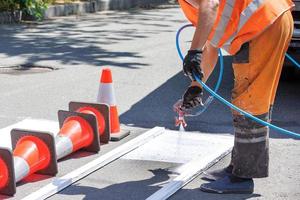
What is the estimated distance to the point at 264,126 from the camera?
475 centimetres

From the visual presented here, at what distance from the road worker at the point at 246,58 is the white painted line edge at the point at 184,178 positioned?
0.17 meters

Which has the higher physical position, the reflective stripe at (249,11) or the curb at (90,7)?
the reflective stripe at (249,11)

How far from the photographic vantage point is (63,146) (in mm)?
5371

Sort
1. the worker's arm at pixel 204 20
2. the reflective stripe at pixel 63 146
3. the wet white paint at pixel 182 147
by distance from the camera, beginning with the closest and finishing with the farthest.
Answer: the worker's arm at pixel 204 20
the reflective stripe at pixel 63 146
the wet white paint at pixel 182 147

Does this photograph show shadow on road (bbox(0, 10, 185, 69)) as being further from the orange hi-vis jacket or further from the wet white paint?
the orange hi-vis jacket

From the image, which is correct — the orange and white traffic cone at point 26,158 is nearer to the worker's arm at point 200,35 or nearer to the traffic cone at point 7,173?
the traffic cone at point 7,173

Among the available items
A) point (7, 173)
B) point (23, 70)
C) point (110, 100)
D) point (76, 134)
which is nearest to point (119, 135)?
point (110, 100)

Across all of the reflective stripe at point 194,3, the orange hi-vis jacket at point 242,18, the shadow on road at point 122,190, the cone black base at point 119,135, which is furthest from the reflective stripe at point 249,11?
the cone black base at point 119,135

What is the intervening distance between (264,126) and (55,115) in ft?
9.80

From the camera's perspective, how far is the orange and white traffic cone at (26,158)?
15.0 ft

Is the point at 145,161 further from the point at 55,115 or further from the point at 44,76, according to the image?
the point at 44,76

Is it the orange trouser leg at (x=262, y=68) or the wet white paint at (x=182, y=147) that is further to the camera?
the wet white paint at (x=182, y=147)

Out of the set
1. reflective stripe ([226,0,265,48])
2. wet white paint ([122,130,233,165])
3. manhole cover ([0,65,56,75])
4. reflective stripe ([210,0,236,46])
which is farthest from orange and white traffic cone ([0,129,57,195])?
manhole cover ([0,65,56,75])

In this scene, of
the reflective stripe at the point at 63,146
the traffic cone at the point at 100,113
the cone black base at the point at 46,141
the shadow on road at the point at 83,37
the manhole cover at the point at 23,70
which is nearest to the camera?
the cone black base at the point at 46,141
